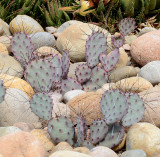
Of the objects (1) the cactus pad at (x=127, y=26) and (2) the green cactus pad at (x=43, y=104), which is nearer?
(2) the green cactus pad at (x=43, y=104)

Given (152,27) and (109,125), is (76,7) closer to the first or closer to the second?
(152,27)

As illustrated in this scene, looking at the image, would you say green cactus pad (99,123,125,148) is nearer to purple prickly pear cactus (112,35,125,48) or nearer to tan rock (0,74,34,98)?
tan rock (0,74,34,98)

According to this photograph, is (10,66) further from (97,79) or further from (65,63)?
(97,79)

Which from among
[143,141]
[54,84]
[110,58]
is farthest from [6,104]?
[110,58]

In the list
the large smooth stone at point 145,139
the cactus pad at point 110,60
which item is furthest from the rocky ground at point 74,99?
the cactus pad at point 110,60

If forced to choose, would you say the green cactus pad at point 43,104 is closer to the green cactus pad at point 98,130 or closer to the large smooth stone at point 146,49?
the green cactus pad at point 98,130
